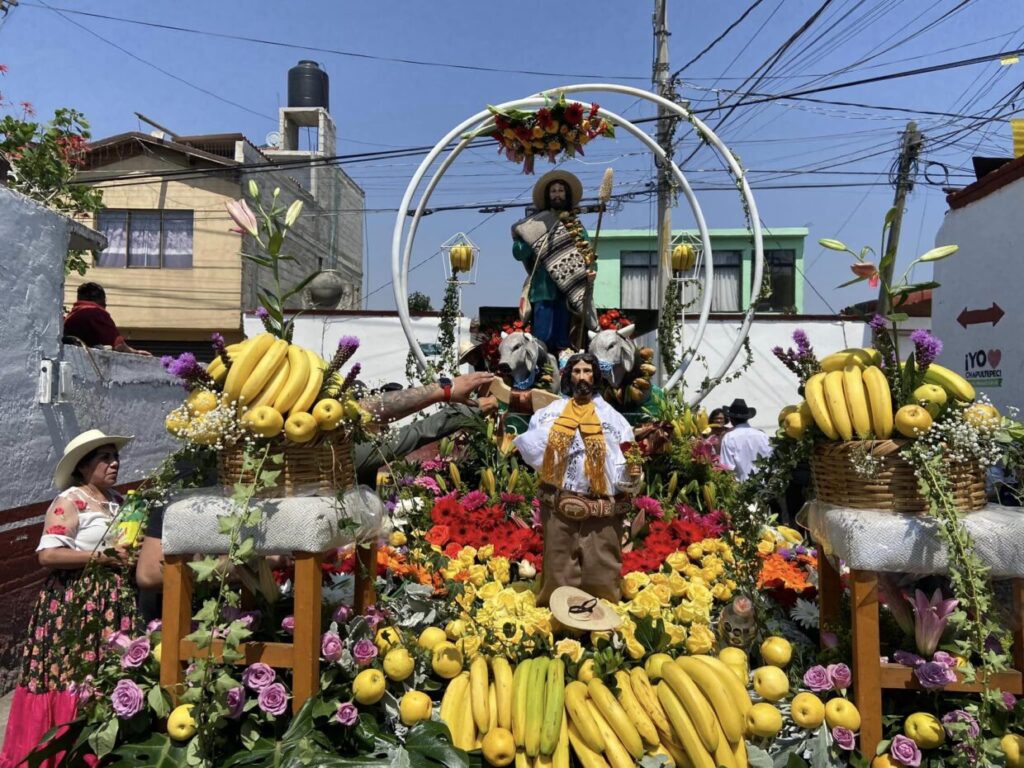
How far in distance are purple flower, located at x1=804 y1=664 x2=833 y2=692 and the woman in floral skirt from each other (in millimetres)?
2720

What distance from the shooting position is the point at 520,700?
265cm

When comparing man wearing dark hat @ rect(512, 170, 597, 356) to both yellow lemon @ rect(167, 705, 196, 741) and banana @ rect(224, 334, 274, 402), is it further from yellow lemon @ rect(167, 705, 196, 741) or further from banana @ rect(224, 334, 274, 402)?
yellow lemon @ rect(167, 705, 196, 741)

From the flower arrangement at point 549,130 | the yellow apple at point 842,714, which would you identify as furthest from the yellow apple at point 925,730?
the flower arrangement at point 549,130

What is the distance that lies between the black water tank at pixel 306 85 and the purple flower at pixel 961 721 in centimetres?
2873

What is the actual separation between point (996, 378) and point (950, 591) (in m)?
5.45

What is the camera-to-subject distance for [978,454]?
96.6 inches

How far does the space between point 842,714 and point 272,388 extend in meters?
2.36

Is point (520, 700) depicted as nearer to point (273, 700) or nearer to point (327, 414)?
point (273, 700)

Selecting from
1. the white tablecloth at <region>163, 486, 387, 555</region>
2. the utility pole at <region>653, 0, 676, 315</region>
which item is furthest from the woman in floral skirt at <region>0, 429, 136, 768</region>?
the utility pole at <region>653, 0, 676, 315</region>

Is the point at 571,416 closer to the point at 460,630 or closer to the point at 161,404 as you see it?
the point at 460,630

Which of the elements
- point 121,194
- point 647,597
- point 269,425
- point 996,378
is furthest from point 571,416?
point 121,194

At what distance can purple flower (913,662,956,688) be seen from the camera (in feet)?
7.98

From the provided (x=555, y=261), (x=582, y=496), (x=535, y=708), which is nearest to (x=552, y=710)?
(x=535, y=708)

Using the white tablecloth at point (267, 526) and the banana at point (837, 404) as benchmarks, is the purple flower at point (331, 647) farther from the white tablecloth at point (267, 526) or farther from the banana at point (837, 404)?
the banana at point (837, 404)
